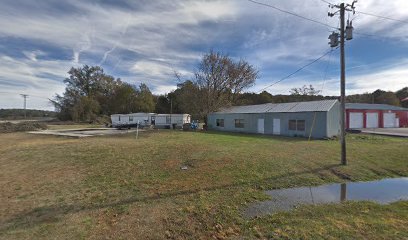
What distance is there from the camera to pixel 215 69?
40219 mm

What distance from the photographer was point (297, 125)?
87.8 feet

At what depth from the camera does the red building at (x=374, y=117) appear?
36.0m

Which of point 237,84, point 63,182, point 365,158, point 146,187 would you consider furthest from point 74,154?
point 237,84

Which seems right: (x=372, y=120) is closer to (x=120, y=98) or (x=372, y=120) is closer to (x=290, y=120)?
(x=290, y=120)

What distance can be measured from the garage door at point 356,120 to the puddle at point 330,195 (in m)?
28.7

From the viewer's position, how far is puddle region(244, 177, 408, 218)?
706 centimetres

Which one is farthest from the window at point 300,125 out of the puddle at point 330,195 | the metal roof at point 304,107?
the puddle at point 330,195

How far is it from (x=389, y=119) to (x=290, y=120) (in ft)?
71.6

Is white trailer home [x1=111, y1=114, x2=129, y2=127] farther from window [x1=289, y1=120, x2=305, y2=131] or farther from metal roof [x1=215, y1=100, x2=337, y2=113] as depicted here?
window [x1=289, y1=120, x2=305, y2=131]

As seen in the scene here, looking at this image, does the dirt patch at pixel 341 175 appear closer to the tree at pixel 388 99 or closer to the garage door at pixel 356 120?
the garage door at pixel 356 120

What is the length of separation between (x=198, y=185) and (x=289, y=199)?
9.38 ft

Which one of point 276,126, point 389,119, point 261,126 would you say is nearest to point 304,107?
point 276,126

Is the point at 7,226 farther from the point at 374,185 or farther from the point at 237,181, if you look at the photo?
the point at 374,185

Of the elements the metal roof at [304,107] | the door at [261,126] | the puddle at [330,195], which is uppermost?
the metal roof at [304,107]
